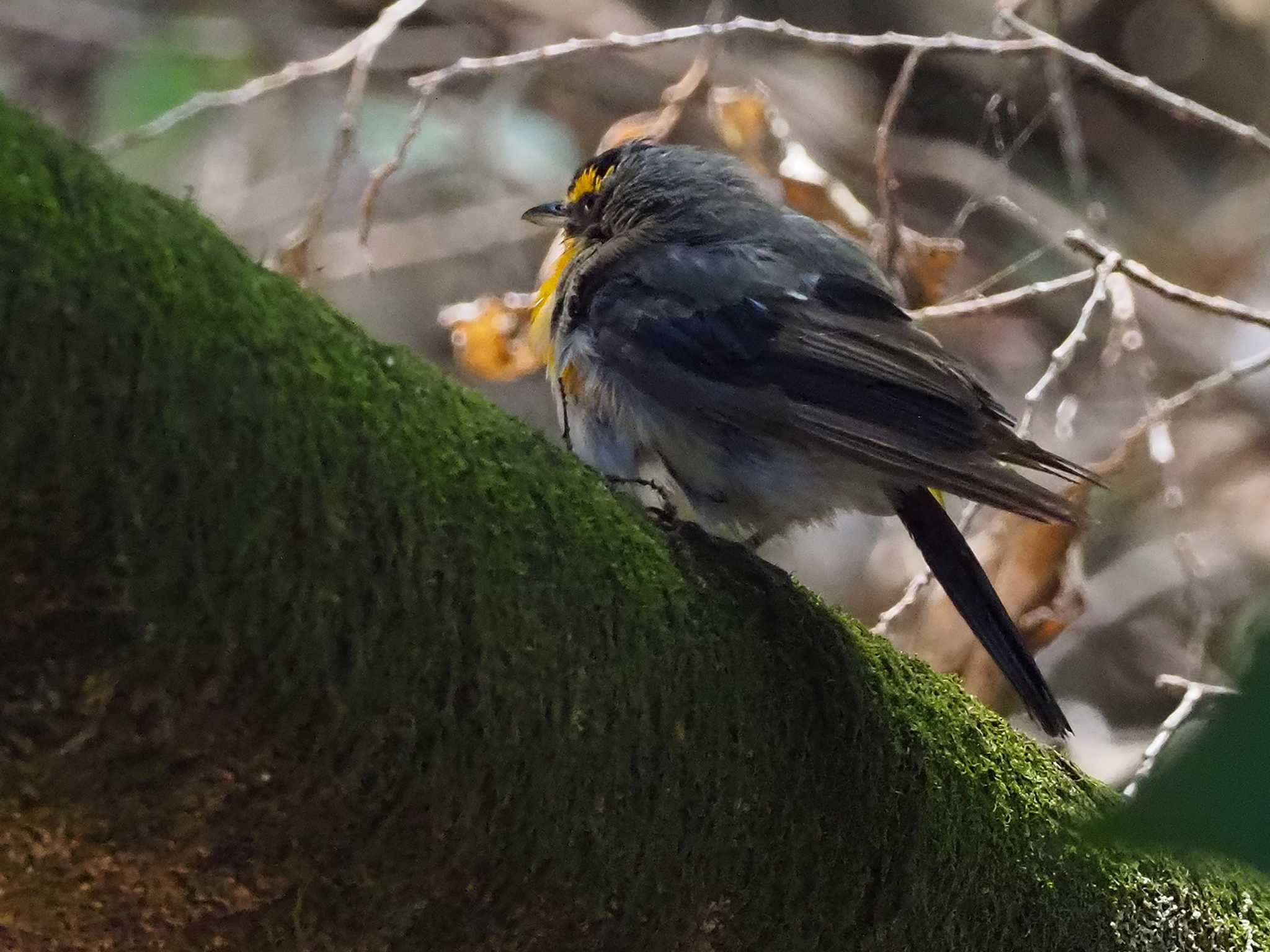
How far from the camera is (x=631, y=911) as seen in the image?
3.59 ft

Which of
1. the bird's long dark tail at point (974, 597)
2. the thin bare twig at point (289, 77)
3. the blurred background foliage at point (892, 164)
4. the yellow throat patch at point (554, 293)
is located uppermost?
the blurred background foliage at point (892, 164)

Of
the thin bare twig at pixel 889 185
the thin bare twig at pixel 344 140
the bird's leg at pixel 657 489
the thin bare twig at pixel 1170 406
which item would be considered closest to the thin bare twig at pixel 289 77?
the thin bare twig at pixel 344 140

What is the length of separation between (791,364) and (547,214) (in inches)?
33.4

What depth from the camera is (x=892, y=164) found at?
425cm

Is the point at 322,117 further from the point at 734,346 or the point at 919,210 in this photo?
the point at 734,346

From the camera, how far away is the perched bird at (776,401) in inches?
64.4

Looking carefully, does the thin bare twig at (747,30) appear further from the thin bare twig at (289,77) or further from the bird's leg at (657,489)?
the bird's leg at (657,489)

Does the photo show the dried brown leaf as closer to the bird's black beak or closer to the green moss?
the bird's black beak

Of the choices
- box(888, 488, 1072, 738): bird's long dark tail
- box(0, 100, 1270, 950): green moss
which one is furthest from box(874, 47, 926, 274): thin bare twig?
box(0, 100, 1270, 950): green moss

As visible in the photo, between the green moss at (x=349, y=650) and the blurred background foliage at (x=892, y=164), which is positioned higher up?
the blurred background foliage at (x=892, y=164)

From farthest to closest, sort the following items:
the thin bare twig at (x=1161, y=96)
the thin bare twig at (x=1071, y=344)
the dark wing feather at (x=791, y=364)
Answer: the thin bare twig at (x=1161, y=96)
the thin bare twig at (x=1071, y=344)
the dark wing feather at (x=791, y=364)

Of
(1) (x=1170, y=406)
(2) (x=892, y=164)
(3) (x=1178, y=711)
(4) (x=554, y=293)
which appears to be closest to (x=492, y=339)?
(4) (x=554, y=293)

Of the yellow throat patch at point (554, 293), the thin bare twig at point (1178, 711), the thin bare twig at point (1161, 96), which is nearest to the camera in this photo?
the yellow throat patch at point (554, 293)

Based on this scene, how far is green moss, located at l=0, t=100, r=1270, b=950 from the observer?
738 mm
